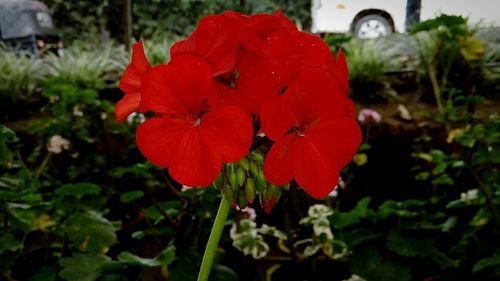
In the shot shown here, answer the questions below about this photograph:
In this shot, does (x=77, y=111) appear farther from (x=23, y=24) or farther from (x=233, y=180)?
(x=23, y=24)

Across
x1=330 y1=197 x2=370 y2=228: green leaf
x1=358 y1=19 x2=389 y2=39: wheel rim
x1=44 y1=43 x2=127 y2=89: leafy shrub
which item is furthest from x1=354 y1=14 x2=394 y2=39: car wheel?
x1=330 y1=197 x2=370 y2=228: green leaf

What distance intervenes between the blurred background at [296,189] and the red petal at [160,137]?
75 centimetres

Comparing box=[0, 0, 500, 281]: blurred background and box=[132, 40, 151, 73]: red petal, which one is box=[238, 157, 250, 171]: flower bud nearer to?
box=[132, 40, 151, 73]: red petal

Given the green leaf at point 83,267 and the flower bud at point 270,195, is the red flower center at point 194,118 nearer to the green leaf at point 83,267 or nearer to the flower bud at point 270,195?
the flower bud at point 270,195

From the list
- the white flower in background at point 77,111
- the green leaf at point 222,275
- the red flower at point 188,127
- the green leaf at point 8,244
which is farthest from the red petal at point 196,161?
the white flower in background at point 77,111

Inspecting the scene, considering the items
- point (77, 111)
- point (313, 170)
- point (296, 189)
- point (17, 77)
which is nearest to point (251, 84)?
point (313, 170)

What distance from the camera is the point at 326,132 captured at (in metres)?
0.51

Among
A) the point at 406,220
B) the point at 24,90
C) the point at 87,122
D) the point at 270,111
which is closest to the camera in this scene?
the point at 270,111

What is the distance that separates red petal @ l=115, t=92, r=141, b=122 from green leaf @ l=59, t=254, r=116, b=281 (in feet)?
2.41

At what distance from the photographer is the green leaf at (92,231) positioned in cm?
127

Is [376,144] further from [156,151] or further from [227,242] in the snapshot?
[156,151]

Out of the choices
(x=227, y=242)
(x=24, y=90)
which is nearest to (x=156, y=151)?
(x=227, y=242)

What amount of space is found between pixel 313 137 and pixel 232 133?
3.7 inches

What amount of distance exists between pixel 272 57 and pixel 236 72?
5cm
